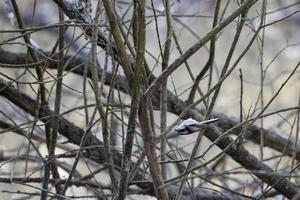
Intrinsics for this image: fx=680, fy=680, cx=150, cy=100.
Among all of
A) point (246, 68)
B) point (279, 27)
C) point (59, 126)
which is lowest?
point (59, 126)

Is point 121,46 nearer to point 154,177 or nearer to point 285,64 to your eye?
point 154,177

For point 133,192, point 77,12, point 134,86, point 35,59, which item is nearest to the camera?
point 134,86

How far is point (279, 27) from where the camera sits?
6.69 meters

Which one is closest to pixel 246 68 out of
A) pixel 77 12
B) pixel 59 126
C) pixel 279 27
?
pixel 279 27

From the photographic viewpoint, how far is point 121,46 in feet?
4.04

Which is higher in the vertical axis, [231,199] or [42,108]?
[42,108]

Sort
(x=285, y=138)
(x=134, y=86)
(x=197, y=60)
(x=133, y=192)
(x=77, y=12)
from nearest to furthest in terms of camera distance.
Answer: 1. (x=134, y=86)
2. (x=77, y=12)
3. (x=133, y=192)
4. (x=285, y=138)
5. (x=197, y=60)

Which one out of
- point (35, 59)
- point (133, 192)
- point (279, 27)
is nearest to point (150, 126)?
point (133, 192)

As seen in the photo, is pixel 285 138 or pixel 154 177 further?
pixel 285 138

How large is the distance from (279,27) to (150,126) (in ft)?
18.5

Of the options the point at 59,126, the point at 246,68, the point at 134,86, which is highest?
the point at 246,68

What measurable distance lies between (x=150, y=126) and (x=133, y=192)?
0.59m

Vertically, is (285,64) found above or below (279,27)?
below

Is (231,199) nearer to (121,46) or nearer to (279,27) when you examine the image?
(121,46)
